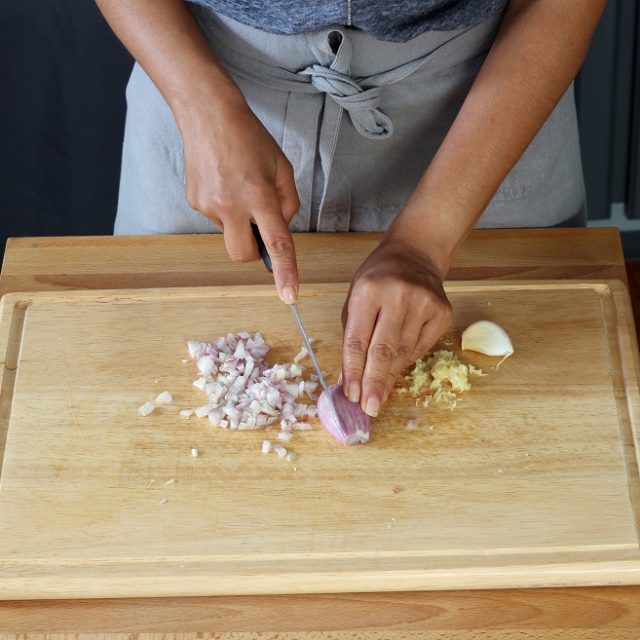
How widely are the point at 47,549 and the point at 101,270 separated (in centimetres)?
44

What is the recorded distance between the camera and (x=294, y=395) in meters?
1.23

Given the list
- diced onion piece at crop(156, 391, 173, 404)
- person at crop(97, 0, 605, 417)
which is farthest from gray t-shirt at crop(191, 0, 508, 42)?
diced onion piece at crop(156, 391, 173, 404)

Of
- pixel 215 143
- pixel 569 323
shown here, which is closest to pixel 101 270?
pixel 215 143

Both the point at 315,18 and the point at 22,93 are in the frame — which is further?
the point at 22,93

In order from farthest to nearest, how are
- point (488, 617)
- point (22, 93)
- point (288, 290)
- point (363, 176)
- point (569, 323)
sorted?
point (22, 93) → point (363, 176) → point (569, 323) → point (288, 290) → point (488, 617)

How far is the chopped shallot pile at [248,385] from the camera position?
1.20 meters

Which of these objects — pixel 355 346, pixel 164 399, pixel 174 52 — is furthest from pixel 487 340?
pixel 174 52

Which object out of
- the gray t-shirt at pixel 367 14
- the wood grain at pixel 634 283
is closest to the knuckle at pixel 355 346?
the gray t-shirt at pixel 367 14

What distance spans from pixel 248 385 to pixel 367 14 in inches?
18.3

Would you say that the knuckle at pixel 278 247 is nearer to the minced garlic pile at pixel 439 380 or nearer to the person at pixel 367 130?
the person at pixel 367 130

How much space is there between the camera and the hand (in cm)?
117

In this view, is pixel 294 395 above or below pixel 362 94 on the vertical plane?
below

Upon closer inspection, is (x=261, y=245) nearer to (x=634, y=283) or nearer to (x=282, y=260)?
(x=282, y=260)

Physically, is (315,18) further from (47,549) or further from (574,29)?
(47,549)
